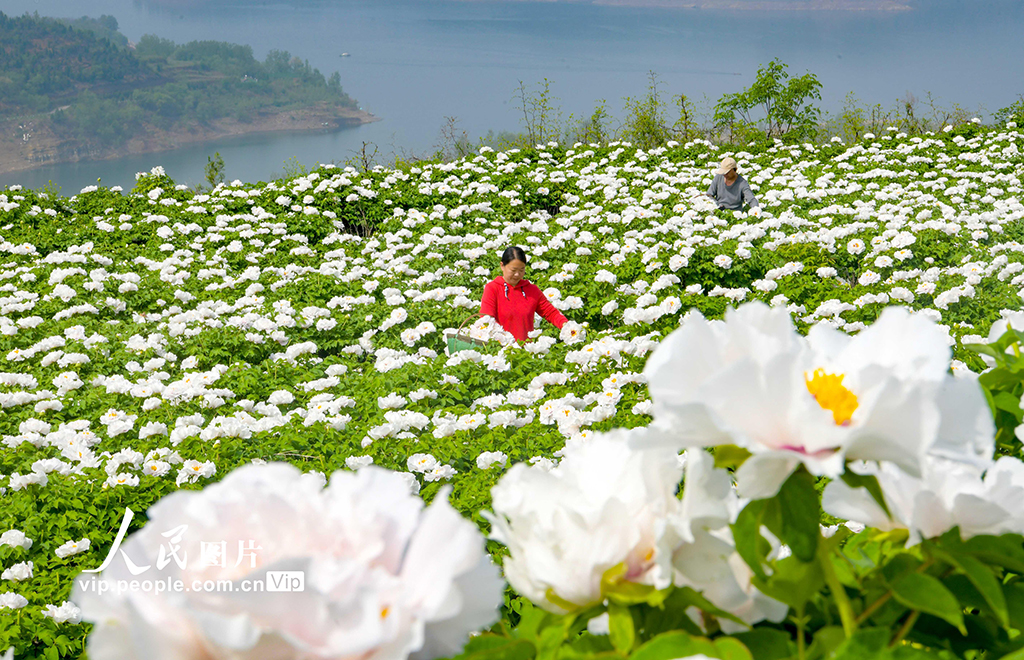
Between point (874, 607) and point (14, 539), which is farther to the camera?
point (14, 539)

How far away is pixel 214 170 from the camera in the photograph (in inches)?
504

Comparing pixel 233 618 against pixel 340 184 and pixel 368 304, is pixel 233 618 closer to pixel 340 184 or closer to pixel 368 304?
pixel 368 304

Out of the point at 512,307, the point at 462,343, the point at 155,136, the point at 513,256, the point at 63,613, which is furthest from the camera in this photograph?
the point at 155,136

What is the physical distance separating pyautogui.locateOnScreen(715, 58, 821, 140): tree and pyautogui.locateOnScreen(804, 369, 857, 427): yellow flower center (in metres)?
15.9

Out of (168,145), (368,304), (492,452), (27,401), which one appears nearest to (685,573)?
(492,452)

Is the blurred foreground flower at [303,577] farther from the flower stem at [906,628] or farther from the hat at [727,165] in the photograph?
the hat at [727,165]

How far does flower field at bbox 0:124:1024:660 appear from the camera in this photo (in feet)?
1.74

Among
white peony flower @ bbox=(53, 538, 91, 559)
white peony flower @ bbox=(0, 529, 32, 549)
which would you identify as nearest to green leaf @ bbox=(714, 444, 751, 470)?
white peony flower @ bbox=(53, 538, 91, 559)

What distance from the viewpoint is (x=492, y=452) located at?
3809mm

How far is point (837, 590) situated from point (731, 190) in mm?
9465

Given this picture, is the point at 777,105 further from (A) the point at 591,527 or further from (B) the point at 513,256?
(A) the point at 591,527

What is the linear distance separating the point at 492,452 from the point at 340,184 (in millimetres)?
7811

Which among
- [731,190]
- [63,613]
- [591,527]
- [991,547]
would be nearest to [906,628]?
[991,547]

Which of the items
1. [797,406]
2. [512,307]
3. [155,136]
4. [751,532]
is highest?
[797,406]
